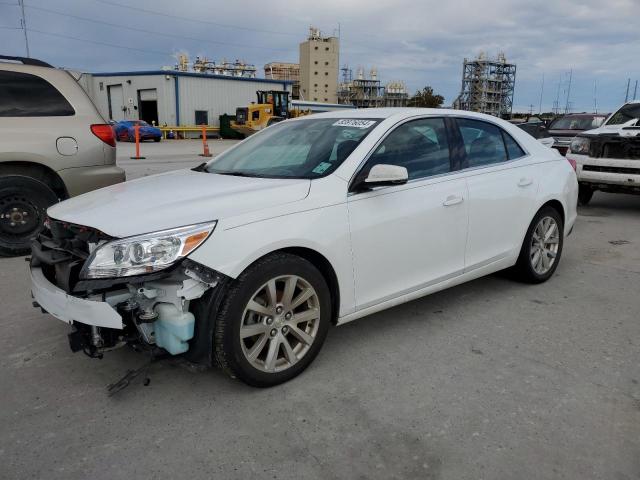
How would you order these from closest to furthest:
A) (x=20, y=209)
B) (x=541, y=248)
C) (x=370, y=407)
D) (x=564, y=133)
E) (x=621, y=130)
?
(x=370, y=407)
(x=541, y=248)
(x=20, y=209)
(x=621, y=130)
(x=564, y=133)

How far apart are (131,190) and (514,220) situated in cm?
295

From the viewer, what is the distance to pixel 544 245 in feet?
15.5

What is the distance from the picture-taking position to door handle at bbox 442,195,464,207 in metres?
3.68

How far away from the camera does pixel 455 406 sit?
9.19ft

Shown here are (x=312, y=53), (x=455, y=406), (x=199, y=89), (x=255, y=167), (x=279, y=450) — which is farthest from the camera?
(x=312, y=53)

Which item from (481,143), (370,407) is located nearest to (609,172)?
(481,143)

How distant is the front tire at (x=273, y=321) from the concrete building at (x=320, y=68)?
113384 mm

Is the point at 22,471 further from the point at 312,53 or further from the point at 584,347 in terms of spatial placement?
the point at 312,53

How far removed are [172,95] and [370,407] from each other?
1746 inches

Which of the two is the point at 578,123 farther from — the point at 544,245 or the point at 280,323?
the point at 280,323

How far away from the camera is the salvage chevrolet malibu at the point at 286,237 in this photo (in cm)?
260

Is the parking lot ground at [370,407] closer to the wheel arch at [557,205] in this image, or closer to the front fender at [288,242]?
the front fender at [288,242]

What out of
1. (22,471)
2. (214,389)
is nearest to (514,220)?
(214,389)

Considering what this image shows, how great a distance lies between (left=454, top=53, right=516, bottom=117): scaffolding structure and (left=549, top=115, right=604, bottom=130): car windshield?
92.3m
